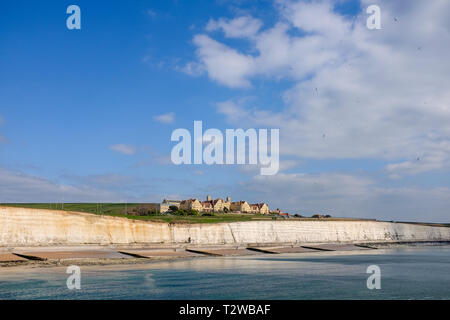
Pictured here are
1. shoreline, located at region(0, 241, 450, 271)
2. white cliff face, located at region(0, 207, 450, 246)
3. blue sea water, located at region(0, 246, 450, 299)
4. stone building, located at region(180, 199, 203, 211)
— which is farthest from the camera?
stone building, located at region(180, 199, 203, 211)

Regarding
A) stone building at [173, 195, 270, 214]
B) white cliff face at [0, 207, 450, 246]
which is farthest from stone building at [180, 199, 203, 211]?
white cliff face at [0, 207, 450, 246]

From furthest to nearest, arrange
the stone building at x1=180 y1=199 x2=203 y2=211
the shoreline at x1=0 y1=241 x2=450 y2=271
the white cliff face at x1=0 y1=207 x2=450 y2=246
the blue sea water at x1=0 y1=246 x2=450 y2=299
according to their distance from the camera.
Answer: the stone building at x1=180 y1=199 x2=203 y2=211 → the white cliff face at x1=0 y1=207 x2=450 y2=246 → the shoreline at x1=0 y1=241 x2=450 y2=271 → the blue sea water at x1=0 y1=246 x2=450 y2=299

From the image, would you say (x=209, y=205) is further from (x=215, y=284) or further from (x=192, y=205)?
(x=215, y=284)

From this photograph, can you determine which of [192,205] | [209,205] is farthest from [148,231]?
[209,205]

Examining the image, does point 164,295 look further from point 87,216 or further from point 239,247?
point 239,247

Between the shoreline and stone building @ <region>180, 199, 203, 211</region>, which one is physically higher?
stone building @ <region>180, 199, 203, 211</region>

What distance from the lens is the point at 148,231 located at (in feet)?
254

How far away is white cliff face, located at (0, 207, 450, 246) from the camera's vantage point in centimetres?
6094

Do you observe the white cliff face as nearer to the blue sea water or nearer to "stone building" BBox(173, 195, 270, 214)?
the blue sea water
